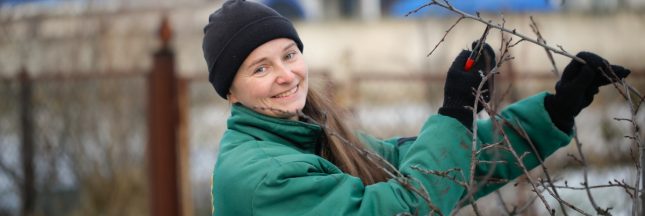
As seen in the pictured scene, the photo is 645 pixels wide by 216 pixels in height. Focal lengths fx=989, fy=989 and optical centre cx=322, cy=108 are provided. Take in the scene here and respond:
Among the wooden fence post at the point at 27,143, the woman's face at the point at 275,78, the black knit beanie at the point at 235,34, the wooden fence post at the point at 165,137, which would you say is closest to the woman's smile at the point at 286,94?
the woman's face at the point at 275,78

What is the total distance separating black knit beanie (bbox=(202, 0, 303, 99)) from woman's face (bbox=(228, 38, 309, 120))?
20mm

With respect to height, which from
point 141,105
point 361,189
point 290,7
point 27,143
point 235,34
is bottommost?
point 290,7

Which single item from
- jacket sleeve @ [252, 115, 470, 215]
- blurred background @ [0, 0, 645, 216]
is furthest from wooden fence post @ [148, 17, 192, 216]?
jacket sleeve @ [252, 115, 470, 215]

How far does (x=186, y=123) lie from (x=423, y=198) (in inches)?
124

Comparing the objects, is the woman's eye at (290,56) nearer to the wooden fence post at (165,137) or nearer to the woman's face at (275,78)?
the woman's face at (275,78)

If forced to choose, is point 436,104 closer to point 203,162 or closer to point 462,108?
point 203,162

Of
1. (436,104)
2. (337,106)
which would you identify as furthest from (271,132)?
(436,104)

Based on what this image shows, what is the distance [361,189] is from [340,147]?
32 cm

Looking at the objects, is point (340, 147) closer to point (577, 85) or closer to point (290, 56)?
point (290, 56)

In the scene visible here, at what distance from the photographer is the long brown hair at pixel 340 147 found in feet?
7.96

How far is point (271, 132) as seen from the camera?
7.65ft

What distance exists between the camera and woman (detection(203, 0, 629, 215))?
2.09 meters

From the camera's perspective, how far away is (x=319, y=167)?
220 cm

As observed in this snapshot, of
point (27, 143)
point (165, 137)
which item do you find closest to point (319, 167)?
point (165, 137)
